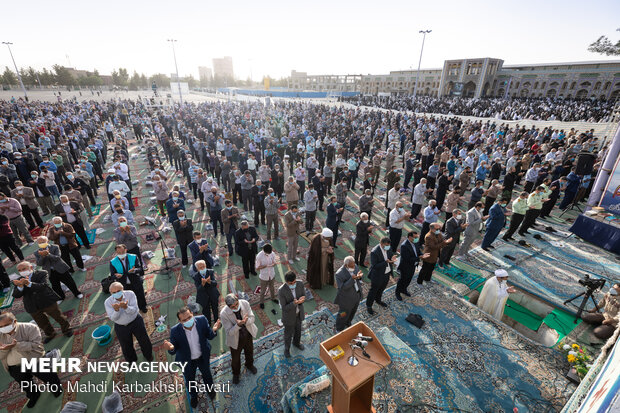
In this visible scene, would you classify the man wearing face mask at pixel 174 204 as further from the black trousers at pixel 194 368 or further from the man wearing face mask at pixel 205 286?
the black trousers at pixel 194 368

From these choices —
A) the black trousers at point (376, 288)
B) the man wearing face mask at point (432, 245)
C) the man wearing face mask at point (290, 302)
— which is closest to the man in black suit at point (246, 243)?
the man wearing face mask at point (290, 302)

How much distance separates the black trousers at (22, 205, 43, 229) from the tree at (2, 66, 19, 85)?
79.7m

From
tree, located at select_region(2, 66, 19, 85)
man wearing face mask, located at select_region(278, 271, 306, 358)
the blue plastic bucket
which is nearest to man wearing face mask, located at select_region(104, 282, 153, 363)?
the blue plastic bucket

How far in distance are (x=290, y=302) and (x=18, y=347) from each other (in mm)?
4013

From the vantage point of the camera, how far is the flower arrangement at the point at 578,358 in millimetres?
4762

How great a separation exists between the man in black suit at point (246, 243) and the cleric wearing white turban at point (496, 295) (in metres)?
5.74

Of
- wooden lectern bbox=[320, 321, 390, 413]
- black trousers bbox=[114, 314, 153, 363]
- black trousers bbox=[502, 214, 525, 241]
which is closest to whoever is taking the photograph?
wooden lectern bbox=[320, 321, 390, 413]

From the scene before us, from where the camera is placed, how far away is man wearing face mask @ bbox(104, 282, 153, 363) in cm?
438

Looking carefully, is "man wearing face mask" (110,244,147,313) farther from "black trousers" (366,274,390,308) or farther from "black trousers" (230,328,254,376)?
"black trousers" (366,274,390,308)

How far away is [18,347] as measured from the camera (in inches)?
154

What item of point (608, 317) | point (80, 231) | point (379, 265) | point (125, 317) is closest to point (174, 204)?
point (80, 231)

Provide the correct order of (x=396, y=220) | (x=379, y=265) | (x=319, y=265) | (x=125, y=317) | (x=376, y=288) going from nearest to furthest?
(x=125, y=317) < (x=379, y=265) < (x=376, y=288) < (x=319, y=265) < (x=396, y=220)

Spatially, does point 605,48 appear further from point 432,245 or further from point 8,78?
point 8,78

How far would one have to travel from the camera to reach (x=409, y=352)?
5.40 metres
